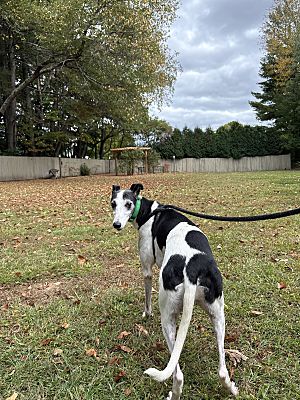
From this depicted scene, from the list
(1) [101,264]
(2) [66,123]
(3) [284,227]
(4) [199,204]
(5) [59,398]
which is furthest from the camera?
(2) [66,123]

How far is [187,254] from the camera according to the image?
211cm

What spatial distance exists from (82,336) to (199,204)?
22.1ft

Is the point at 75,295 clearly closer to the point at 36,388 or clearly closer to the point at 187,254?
the point at 36,388

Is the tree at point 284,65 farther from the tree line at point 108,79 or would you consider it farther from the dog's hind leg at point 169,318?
the dog's hind leg at point 169,318

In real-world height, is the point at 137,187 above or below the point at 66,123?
below

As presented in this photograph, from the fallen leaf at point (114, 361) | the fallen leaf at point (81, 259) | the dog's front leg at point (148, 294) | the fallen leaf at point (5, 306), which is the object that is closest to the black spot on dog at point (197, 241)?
the dog's front leg at point (148, 294)

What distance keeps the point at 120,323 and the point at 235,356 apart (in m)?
1.03

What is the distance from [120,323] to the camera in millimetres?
3023

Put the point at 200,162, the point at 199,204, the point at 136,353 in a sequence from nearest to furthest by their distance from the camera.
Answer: the point at 136,353 < the point at 199,204 < the point at 200,162

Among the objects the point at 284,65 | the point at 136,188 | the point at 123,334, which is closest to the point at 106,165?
the point at 284,65

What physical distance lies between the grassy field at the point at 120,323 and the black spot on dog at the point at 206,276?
63cm

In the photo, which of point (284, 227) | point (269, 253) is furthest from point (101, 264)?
point (284, 227)

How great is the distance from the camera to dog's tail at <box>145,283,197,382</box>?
1.70 metres

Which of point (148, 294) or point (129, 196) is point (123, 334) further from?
point (129, 196)
